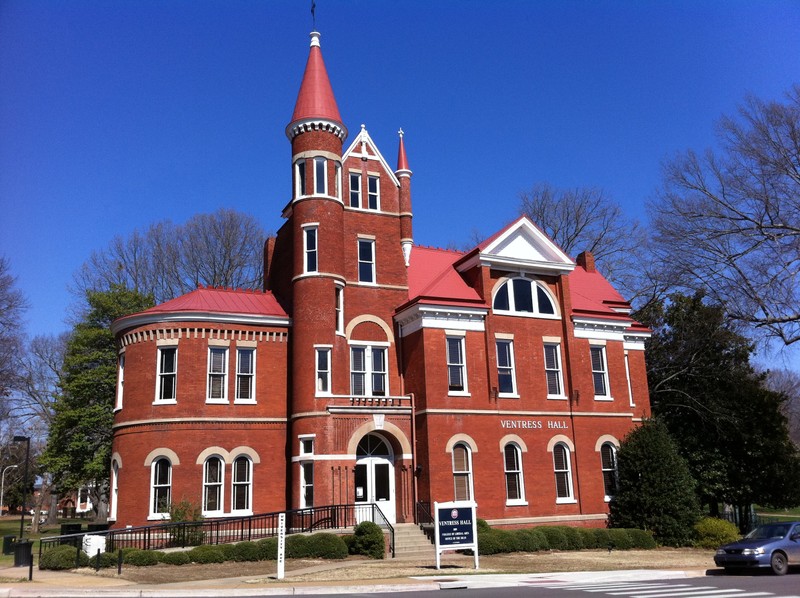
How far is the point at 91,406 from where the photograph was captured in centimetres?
3894

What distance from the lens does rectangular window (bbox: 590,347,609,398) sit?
33.9 metres

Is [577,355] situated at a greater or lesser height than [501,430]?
greater

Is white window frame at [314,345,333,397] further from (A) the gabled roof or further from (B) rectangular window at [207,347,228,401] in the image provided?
(B) rectangular window at [207,347,228,401]

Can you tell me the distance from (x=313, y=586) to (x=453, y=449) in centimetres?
1328

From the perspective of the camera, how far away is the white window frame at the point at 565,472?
103 ft

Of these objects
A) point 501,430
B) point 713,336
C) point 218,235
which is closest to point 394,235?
point 501,430

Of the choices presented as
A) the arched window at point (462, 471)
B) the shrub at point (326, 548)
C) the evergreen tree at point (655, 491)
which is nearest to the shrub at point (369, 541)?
the shrub at point (326, 548)

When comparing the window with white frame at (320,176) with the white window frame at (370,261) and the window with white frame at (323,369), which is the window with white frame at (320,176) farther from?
the window with white frame at (323,369)

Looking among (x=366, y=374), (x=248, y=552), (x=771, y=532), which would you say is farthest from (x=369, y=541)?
(x=771, y=532)

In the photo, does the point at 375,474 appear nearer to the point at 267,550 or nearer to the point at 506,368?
the point at 267,550

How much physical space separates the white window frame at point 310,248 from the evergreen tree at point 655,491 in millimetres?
16338

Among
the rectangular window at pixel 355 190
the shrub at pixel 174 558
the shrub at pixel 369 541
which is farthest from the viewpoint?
the rectangular window at pixel 355 190

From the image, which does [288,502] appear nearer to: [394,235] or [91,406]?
[394,235]

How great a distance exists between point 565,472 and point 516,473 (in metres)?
2.67
